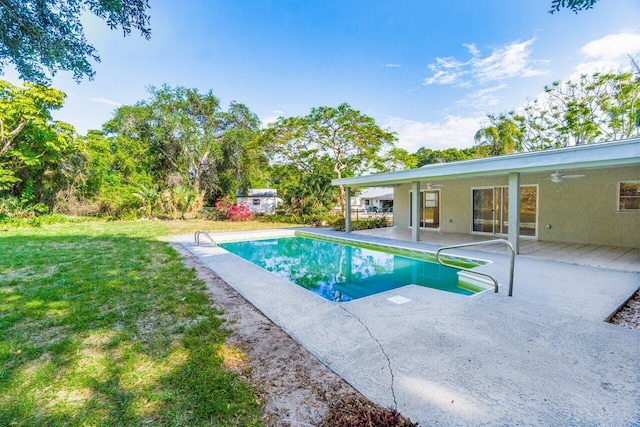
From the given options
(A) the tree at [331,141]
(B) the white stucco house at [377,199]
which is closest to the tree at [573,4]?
(A) the tree at [331,141]

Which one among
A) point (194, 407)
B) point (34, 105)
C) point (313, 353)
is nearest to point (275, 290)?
point (313, 353)

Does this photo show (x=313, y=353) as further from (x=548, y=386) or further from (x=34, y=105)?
(x=34, y=105)

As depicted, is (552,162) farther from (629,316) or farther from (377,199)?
(377,199)

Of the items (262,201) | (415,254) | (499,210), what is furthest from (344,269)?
(262,201)

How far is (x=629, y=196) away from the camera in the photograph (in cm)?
879

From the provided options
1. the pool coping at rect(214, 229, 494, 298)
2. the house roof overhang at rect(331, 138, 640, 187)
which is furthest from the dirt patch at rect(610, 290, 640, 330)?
the house roof overhang at rect(331, 138, 640, 187)

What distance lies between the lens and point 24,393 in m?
2.55

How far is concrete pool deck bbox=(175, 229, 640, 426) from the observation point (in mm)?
2375

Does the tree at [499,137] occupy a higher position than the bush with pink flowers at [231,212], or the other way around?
the tree at [499,137]

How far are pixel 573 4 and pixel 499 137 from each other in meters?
25.2

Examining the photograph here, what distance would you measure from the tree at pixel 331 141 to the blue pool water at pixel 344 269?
10949 millimetres

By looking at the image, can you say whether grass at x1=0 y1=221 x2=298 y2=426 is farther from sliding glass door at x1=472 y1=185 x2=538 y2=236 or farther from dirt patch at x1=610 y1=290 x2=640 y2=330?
sliding glass door at x1=472 y1=185 x2=538 y2=236

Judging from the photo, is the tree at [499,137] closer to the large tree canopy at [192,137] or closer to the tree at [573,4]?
the large tree canopy at [192,137]

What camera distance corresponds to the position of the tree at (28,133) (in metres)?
15.3
